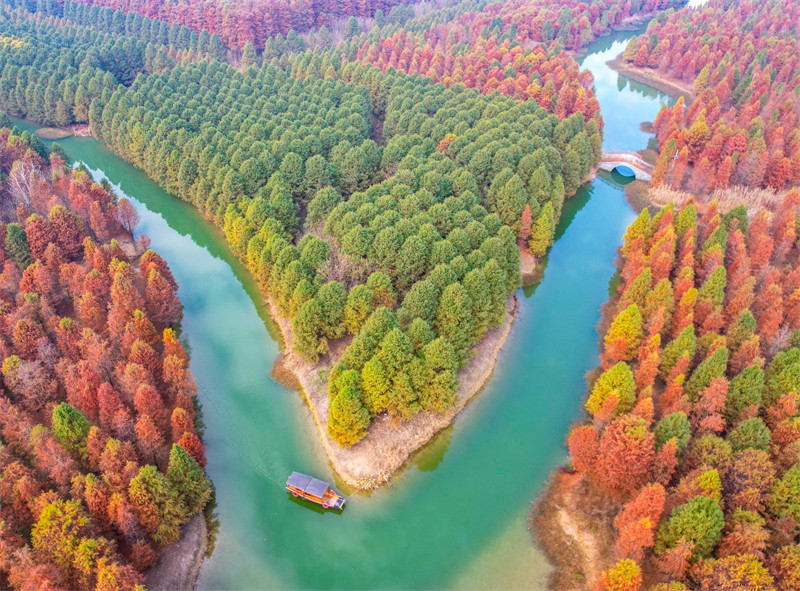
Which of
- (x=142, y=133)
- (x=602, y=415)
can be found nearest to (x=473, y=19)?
(x=142, y=133)

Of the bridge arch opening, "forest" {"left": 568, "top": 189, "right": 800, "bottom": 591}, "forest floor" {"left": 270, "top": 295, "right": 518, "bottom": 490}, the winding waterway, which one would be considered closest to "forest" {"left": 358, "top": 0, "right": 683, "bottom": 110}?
the bridge arch opening

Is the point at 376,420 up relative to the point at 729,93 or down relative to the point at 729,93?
down

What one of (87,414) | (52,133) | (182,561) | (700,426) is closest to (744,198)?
(700,426)

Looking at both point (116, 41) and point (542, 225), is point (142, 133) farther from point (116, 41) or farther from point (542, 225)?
point (542, 225)

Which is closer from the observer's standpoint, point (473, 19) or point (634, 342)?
point (634, 342)

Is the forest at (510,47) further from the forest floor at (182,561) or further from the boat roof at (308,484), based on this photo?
the forest floor at (182,561)

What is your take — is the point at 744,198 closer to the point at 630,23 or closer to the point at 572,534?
the point at 572,534
